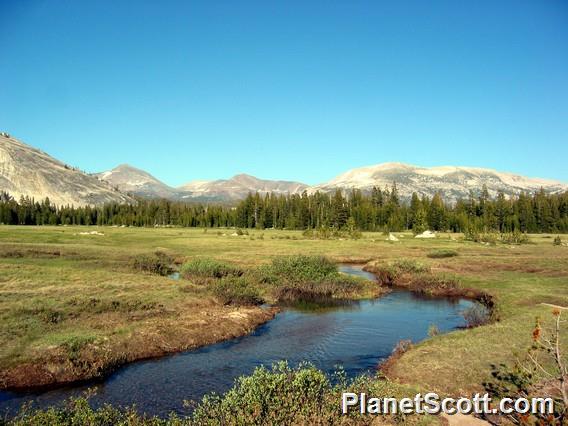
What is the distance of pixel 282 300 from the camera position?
155 ft

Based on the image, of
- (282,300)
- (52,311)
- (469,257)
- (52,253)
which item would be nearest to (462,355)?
(282,300)

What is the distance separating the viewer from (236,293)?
1663 inches

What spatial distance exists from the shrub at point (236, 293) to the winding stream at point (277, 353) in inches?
149

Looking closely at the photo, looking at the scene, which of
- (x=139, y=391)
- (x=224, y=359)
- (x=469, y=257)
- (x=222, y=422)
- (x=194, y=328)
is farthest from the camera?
(x=469, y=257)

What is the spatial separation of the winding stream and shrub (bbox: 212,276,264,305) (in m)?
3.79

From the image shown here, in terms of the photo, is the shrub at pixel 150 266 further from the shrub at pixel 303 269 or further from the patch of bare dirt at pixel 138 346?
the patch of bare dirt at pixel 138 346

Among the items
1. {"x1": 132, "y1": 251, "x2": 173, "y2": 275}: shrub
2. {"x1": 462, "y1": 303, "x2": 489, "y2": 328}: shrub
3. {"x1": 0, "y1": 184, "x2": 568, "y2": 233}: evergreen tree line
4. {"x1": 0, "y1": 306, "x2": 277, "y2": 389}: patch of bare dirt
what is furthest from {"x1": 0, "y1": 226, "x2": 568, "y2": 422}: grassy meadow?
{"x1": 0, "y1": 184, "x2": 568, "y2": 233}: evergreen tree line

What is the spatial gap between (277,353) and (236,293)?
562 inches

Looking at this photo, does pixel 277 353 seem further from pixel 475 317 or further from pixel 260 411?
pixel 475 317

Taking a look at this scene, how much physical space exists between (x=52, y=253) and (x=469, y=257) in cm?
6797

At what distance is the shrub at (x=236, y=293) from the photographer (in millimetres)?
41812

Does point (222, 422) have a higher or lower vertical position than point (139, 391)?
higher

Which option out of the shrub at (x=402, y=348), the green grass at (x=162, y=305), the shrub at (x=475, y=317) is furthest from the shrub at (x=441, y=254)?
the shrub at (x=402, y=348)

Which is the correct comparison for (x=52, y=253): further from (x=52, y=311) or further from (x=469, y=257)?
(x=469, y=257)
